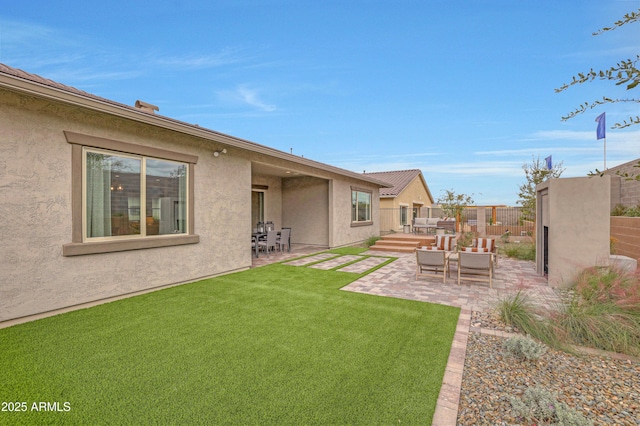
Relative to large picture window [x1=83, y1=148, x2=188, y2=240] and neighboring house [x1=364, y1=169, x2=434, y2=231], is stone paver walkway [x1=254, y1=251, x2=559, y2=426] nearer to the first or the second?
large picture window [x1=83, y1=148, x2=188, y2=240]

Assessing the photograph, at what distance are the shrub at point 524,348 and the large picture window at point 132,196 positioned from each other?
22.3 ft

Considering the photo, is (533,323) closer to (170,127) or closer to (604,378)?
(604,378)

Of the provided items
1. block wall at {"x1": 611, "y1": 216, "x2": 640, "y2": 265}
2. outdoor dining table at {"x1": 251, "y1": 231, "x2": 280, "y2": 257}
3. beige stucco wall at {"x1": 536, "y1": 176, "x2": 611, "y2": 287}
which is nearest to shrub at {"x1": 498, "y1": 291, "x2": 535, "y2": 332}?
beige stucco wall at {"x1": 536, "y1": 176, "x2": 611, "y2": 287}

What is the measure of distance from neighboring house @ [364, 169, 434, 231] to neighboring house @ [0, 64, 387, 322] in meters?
13.1

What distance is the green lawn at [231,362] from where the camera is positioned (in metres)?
2.61

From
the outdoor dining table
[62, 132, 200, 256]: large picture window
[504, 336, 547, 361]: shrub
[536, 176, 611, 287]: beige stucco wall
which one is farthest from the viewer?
the outdoor dining table

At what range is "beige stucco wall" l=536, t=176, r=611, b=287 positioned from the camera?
21.0 ft

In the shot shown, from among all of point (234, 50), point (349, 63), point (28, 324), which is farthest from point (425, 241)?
point (28, 324)

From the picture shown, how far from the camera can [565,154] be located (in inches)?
545

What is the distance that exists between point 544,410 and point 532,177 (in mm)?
14500

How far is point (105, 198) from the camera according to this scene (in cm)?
570

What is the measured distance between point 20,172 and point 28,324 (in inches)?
93.8

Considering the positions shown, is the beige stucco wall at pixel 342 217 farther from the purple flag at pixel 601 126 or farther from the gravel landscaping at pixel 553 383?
the gravel landscaping at pixel 553 383

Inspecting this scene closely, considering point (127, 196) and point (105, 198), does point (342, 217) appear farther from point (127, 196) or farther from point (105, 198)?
point (105, 198)
